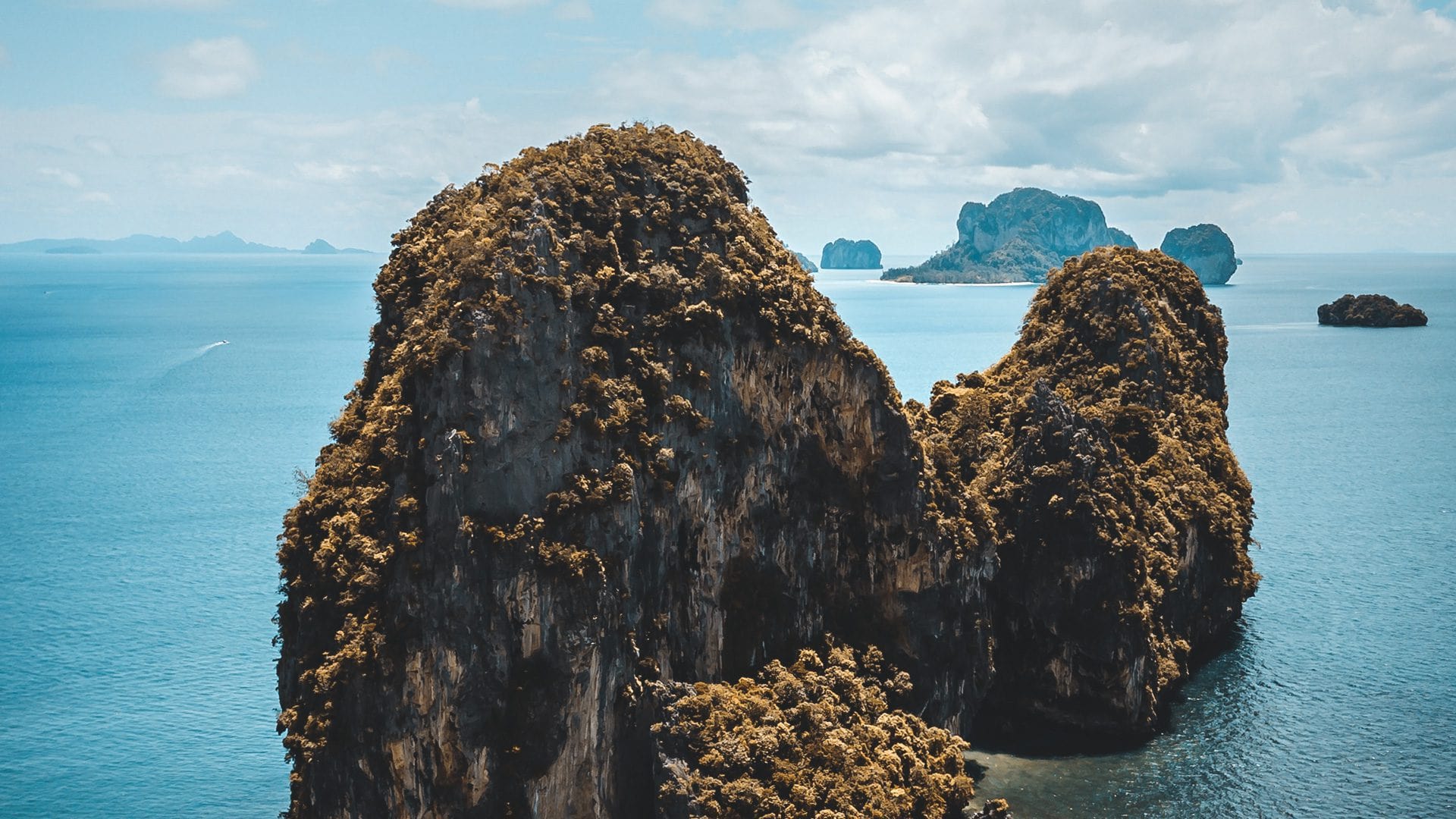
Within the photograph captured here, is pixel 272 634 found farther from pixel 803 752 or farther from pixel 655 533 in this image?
pixel 803 752

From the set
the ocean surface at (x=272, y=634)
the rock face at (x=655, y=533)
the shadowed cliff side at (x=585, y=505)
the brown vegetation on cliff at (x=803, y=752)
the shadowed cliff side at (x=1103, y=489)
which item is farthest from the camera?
the shadowed cliff side at (x=1103, y=489)

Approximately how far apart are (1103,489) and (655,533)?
32933mm

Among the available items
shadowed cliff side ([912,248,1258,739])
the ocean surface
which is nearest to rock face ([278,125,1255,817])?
shadowed cliff side ([912,248,1258,739])

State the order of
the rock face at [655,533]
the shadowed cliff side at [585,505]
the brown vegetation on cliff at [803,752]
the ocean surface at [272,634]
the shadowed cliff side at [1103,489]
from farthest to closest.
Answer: the shadowed cliff side at [1103,489] → the ocean surface at [272,634] → the brown vegetation on cliff at [803,752] → the rock face at [655,533] → the shadowed cliff side at [585,505]

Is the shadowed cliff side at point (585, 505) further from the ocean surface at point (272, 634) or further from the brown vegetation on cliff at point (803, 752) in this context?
the ocean surface at point (272, 634)

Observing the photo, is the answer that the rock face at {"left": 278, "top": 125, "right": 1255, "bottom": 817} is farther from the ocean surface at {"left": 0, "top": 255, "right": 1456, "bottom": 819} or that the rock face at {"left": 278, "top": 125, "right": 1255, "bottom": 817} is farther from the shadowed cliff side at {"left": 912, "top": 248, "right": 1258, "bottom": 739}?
the ocean surface at {"left": 0, "top": 255, "right": 1456, "bottom": 819}

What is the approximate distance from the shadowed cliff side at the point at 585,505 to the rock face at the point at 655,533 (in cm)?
16

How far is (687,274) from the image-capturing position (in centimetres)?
6359

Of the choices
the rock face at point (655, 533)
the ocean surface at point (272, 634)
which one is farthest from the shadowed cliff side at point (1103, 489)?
the ocean surface at point (272, 634)

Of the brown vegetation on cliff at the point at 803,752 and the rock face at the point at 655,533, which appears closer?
the rock face at the point at 655,533

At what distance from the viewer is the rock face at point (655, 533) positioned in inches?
1989

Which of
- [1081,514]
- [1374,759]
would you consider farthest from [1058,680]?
[1374,759]

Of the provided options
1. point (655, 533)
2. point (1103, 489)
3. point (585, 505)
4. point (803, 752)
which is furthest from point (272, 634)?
point (1103, 489)

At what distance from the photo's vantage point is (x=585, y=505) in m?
53.1
